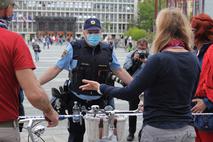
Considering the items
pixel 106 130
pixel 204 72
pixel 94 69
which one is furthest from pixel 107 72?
pixel 106 130

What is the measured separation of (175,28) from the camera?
3.91 meters

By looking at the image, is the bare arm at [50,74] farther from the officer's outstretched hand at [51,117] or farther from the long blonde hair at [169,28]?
the long blonde hair at [169,28]

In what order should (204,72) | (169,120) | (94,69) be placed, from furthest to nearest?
1. (94,69)
2. (204,72)
3. (169,120)

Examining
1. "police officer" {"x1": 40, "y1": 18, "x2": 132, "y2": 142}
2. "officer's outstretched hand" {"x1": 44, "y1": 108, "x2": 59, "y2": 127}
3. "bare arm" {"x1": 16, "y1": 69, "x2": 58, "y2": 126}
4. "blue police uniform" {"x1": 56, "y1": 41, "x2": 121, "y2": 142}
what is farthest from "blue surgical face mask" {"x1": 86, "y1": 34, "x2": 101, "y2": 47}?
"bare arm" {"x1": 16, "y1": 69, "x2": 58, "y2": 126}

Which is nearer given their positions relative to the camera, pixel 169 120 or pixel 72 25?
pixel 169 120

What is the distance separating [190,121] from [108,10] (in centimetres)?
15459

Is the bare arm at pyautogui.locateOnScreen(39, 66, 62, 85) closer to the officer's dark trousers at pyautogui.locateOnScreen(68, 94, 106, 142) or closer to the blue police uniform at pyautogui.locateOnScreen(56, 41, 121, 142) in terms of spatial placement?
the blue police uniform at pyautogui.locateOnScreen(56, 41, 121, 142)

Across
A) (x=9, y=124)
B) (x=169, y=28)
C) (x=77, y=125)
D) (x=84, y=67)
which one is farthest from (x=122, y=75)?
(x=9, y=124)

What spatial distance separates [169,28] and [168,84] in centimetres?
41

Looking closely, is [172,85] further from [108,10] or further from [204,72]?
[108,10]

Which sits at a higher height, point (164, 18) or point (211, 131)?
point (164, 18)

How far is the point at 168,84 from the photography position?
383 cm

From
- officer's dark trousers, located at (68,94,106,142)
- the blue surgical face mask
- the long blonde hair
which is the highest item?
the long blonde hair

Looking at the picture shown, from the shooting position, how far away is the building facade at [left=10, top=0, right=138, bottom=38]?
484 ft
